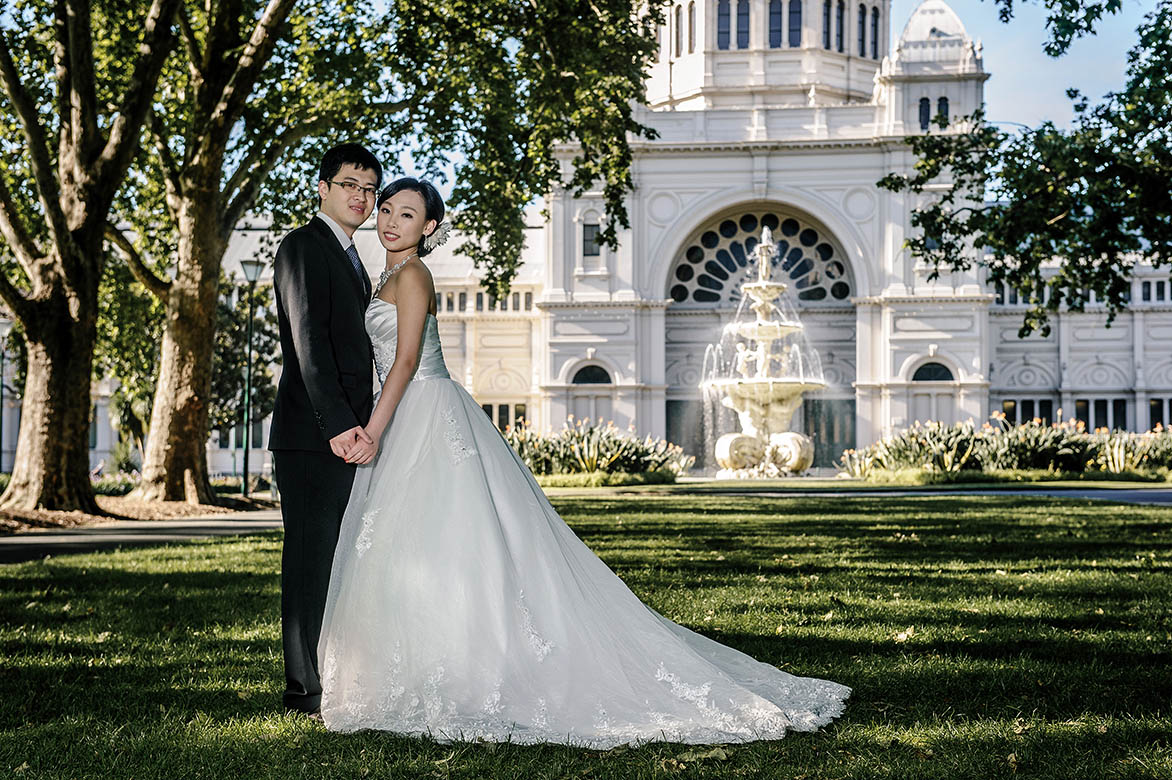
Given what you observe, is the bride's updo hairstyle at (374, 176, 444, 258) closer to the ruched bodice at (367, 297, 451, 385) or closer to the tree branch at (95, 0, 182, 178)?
the ruched bodice at (367, 297, 451, 385)

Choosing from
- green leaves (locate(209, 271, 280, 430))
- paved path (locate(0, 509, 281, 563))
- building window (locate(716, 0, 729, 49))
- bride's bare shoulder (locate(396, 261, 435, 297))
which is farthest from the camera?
building window (locate(716, 0, 729, 49))

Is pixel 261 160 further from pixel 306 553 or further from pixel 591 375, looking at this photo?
pixel 591 375

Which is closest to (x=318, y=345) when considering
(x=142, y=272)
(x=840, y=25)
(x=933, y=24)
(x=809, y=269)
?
(x=142, y=272)

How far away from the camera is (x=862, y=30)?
178ft

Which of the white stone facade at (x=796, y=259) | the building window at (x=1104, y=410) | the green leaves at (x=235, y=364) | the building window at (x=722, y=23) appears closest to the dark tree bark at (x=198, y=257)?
the green leaves at (x=235, y=364)

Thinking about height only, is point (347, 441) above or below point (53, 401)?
below

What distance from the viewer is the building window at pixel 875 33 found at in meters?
54.4

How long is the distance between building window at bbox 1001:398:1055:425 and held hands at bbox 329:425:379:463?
5189cm

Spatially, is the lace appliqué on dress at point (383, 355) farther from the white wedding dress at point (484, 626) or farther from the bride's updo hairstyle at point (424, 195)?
the bride's updo hairstyle at point (424, 195)

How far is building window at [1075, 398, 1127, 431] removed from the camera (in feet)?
173

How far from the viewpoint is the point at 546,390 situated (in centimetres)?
4869

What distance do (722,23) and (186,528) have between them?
139ft

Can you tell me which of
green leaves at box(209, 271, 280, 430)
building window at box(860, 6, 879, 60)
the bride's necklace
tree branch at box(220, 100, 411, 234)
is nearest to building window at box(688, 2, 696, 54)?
building window at box(860, 6, 879, 60)

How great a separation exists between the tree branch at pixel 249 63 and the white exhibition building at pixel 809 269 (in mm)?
30147
